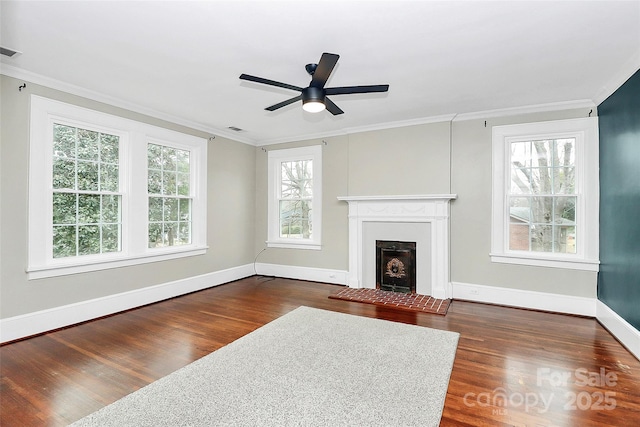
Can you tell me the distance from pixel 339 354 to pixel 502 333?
72.5 inches

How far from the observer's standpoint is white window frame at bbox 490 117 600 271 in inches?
152

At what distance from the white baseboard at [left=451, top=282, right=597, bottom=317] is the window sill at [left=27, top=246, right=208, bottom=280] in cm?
416

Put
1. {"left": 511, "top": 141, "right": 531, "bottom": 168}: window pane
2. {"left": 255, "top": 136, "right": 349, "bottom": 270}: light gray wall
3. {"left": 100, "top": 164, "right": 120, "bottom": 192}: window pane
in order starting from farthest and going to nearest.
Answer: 1. {"left": 255, "top": 136, "right": 349, "bottom": 270}: light gray wall
2. {"left": 511, "top": 141, "right": 531, "bottom": 168}: window pane
3. {"left": 100, "top": 164, "right": 120, "bottom": 192}: window pane

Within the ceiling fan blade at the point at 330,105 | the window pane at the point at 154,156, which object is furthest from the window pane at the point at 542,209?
the window pane at the point at 154,156

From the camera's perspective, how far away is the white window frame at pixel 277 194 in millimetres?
5707

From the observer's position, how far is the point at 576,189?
13.1 ft

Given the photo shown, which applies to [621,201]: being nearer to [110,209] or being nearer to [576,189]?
[576,189]

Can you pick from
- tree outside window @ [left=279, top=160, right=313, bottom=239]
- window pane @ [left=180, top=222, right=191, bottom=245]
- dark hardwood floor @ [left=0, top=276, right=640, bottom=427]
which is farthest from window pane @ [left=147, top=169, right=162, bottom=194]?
tree outside window @ [left=279, top=160, right=313, bottom=239]

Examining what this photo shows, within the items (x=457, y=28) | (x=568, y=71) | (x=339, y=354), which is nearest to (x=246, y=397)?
(x=339, y=354)

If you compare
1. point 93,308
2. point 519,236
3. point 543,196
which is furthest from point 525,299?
point 93,308

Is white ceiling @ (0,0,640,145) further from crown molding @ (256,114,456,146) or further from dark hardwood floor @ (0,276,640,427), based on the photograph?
dark hardwood floor @ (0,276,640,427)

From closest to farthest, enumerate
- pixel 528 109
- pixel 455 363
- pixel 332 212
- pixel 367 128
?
pixel 455 363, pixel 528 109, pixel 367 128, pixel 332 212

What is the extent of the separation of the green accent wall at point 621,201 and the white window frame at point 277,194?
12.8 ft

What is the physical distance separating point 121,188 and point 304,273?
3.25 metres
